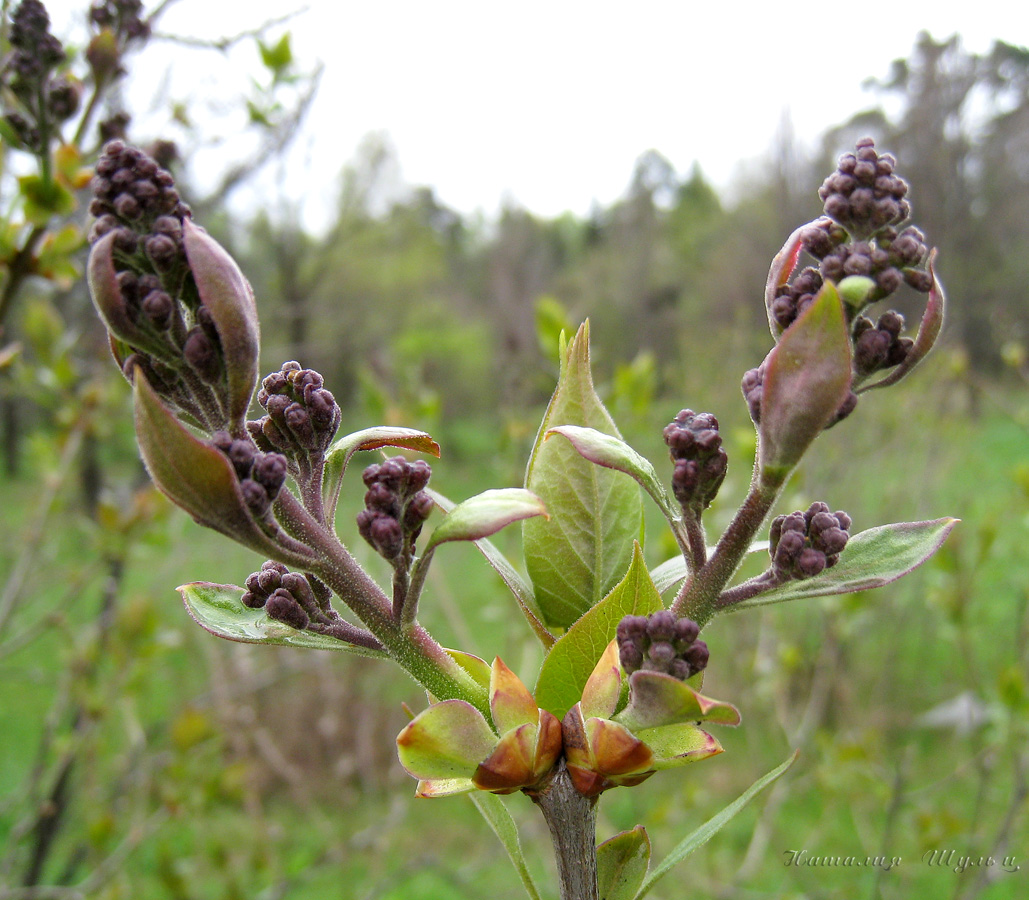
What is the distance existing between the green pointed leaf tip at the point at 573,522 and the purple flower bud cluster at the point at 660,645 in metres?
0.19

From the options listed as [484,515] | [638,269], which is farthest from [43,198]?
[638,269]

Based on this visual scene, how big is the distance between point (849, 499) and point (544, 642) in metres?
5.29

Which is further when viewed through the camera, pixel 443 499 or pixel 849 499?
pixel 849 499

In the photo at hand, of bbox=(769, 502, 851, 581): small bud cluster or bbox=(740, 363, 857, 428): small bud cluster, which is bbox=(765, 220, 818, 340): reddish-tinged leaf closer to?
bbox=(740, 363, 857, 428): small bud cluster

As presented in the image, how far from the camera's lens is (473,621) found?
27.7 ft

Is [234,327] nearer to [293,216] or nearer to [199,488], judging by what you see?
[199,488]

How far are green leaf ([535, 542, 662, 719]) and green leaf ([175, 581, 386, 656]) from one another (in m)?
0.16

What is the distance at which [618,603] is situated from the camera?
2.31 ft

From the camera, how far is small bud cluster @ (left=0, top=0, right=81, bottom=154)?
139cm

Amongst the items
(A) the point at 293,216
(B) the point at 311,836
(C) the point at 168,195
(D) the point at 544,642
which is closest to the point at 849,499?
(A) the point at 293,216

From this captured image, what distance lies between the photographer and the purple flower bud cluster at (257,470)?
593 mm

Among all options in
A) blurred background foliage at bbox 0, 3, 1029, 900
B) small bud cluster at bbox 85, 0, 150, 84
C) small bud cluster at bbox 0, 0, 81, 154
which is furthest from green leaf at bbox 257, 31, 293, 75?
small bud cluster at bbox 0, 0, 81, 154

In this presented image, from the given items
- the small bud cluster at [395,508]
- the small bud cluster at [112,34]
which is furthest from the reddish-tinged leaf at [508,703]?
the small bud cluster at [112,34]

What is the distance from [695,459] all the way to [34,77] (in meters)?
1.42
